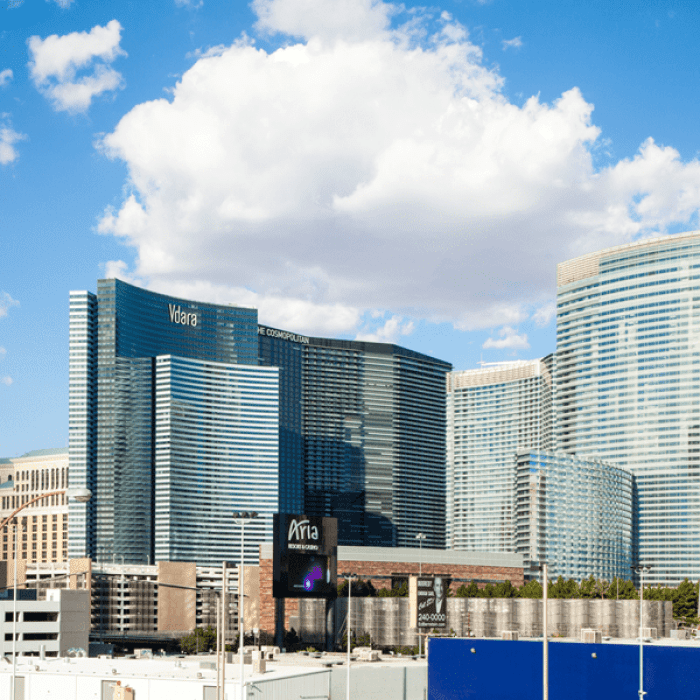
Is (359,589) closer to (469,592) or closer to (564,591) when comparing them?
(469,592)

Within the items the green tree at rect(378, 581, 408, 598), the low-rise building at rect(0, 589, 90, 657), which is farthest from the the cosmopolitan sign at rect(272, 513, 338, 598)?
the low-rise building at rect(0, 589, 90, 657)

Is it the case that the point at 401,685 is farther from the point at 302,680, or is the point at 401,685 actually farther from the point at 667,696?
the point at 667,696

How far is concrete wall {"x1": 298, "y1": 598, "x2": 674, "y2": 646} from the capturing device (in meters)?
155

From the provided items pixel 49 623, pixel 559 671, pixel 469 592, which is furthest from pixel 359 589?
pixel 559 671

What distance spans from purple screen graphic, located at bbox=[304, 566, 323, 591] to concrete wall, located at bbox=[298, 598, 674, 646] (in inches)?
894

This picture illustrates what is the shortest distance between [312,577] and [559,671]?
69.1 meters

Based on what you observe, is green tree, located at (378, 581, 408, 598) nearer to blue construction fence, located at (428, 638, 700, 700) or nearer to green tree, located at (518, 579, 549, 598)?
green tree, located at (518, 579, 549, 598)

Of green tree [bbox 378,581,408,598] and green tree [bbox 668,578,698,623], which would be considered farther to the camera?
green tree [bbox 668,578,698,623]

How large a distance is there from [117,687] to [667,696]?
40.5 meters

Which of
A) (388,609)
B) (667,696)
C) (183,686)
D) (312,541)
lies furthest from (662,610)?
(183,686)

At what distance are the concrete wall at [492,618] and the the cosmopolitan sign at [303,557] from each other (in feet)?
72.8

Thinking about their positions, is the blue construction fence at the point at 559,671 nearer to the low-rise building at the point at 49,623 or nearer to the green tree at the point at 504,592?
the green tree at the point at 504,592

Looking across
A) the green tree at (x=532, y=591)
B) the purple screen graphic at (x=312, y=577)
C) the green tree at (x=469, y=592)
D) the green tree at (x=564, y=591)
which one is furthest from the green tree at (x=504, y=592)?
the purple screen graphic at (x=312, y=577)

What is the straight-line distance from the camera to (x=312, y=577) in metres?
146
